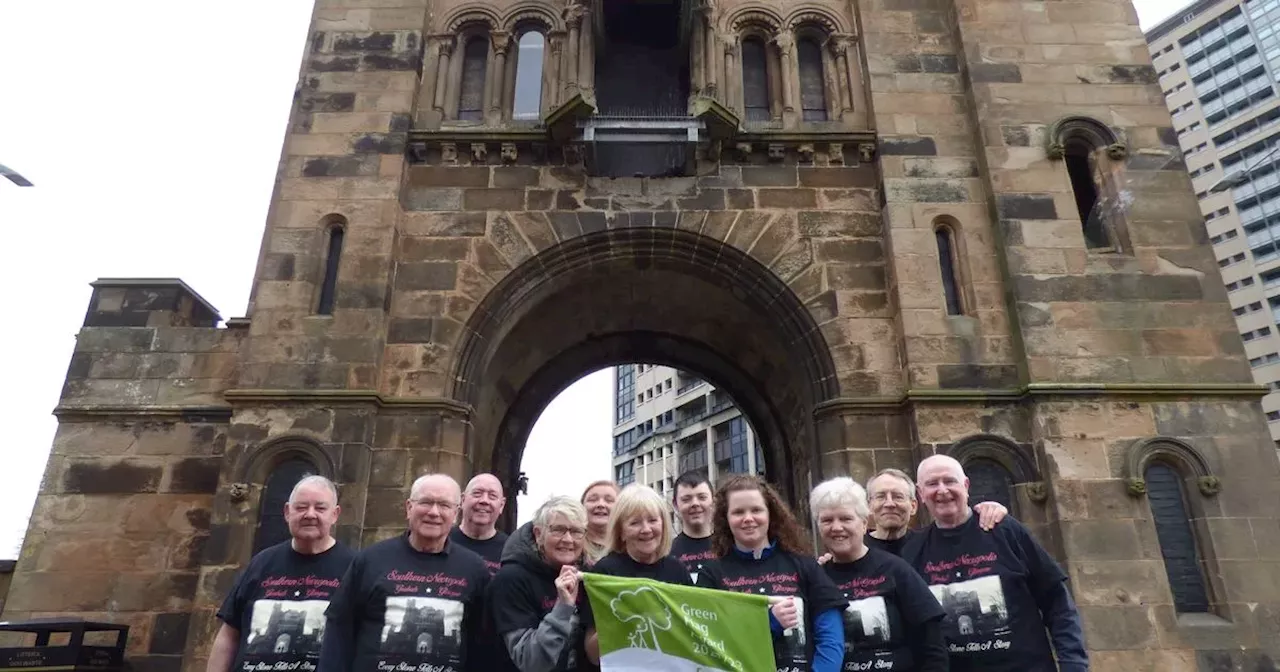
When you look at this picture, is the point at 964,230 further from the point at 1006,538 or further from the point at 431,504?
the point at 431,504

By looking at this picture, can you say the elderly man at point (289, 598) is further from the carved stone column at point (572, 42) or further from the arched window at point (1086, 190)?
the arched window at point (1086, 190)

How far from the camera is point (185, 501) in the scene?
8.35 metres

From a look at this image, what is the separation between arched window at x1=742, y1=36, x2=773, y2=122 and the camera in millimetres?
10109

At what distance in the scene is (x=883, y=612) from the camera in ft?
11.3

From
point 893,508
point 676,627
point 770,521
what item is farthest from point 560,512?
point 893,508

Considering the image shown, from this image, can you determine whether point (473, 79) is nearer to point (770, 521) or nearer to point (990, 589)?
point (770, 521)

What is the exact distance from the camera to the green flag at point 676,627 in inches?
121

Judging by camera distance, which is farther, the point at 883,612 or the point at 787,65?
the point at 787,65

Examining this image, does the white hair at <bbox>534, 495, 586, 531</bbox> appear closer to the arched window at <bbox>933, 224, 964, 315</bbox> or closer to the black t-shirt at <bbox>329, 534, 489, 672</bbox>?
the black t-shirt at <bbox>329, 534, 489, 672</bbox>

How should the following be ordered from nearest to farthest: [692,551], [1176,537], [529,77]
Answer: [692,551] → [1176,537] → [529,77]

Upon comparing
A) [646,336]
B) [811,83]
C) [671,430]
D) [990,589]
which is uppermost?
[671,430]

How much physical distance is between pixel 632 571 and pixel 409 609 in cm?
107

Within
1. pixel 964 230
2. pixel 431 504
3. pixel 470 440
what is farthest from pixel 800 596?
pixel 964 230

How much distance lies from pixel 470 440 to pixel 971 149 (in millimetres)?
6702
